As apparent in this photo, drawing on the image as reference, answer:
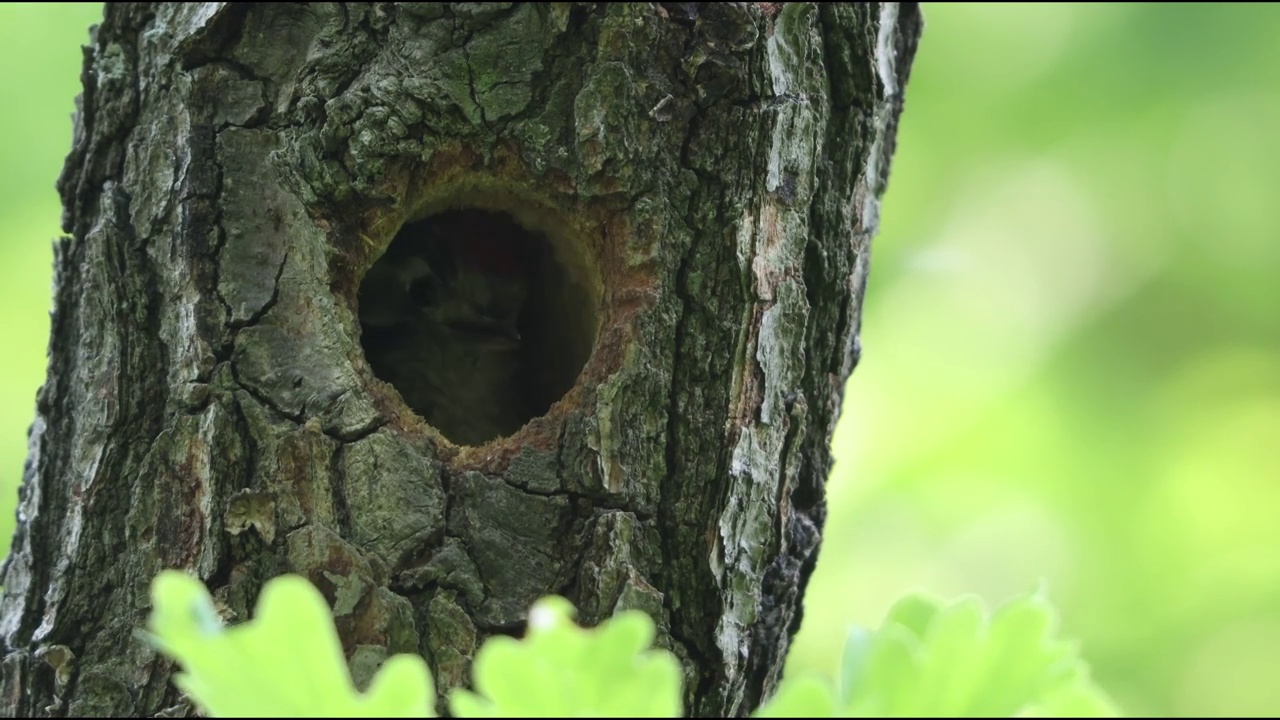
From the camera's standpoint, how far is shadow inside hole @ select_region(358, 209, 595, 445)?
224cm

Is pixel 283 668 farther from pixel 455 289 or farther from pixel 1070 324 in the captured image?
pixel 1070 324

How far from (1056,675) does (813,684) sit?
135 millimetres

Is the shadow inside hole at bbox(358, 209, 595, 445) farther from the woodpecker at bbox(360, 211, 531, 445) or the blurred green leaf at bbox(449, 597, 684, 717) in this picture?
the blurred green leaf at bbox(449, 597, 684, 717)

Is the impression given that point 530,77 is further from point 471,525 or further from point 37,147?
point 37,147

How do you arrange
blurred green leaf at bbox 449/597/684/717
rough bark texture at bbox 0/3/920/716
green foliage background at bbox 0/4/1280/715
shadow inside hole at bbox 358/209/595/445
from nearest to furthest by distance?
blurred green leaf at bbox 449/597/684/717 → rough bark texture at bbox 0/3/920/716 → shadow inside hole at bbox 358/209/595/445 → green foliage background at bbox 0/4/1280/715

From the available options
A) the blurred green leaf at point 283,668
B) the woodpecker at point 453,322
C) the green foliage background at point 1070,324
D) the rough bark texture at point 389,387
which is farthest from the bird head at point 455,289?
the blurred green leaf at point 283,668

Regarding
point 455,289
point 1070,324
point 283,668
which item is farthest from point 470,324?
point 1070,324

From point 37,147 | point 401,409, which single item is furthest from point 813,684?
point 37,147

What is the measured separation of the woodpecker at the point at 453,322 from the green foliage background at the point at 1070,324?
1.33 metres

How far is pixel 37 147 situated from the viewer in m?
3.21

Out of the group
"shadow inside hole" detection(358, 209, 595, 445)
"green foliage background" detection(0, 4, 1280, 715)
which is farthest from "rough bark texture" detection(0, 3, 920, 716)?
"green foliage background" detection(0, 4, 1280, 715)

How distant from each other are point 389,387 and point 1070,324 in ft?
8.39

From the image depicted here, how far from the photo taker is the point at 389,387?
4.91 feet

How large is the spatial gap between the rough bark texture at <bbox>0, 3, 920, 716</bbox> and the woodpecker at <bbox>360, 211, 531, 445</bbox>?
72cm
